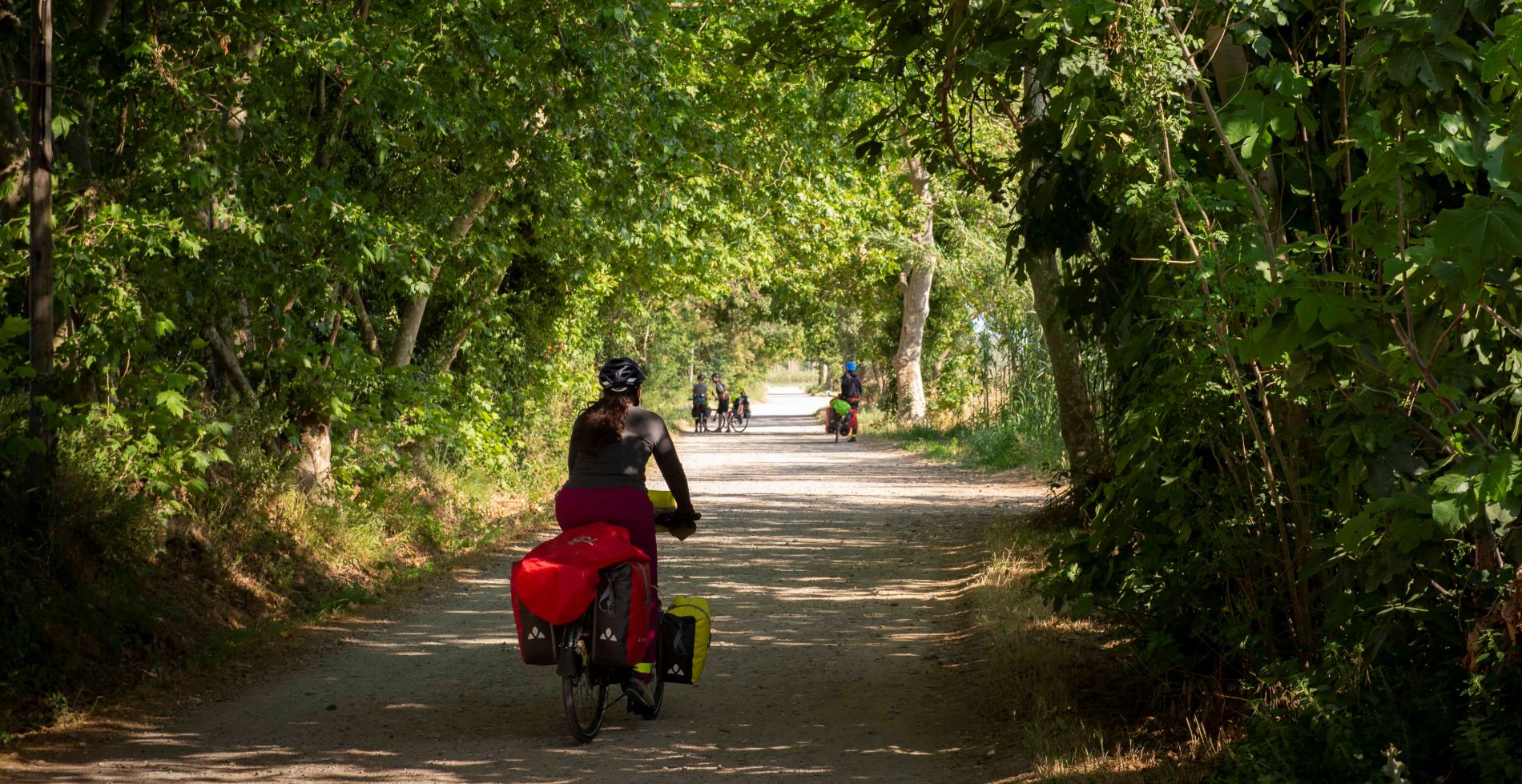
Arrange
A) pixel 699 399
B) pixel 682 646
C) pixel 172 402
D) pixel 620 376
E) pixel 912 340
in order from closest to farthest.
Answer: pixel 620 376 < pixel 682 646 < pixel 172 402 < pixel 912 340 < pixel 699 399

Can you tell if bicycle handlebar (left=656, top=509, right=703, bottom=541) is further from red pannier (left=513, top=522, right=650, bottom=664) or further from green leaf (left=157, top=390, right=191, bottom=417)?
green leaf (left=157, top=390, right=191, bottom=417)

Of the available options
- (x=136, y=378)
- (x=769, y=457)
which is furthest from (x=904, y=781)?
(x=769, y=457)

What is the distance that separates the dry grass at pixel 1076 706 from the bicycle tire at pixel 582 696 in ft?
6.41

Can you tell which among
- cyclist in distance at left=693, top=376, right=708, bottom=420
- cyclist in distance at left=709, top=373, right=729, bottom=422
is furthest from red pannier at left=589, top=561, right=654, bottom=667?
cyclist in distance at left=693, top=376, right=708, bottom=420

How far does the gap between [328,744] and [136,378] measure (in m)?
3.46

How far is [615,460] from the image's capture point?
6.78m

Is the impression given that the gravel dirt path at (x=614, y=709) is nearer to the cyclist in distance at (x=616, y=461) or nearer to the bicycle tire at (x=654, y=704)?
the bicycle tire at (x=654, y=704)

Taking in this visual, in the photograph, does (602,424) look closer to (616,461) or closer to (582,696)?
(616,461)

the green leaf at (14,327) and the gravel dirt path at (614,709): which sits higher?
the green leaf at (14,327)

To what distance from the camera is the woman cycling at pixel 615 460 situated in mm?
6758

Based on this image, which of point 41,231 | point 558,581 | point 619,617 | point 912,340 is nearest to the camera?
point 558,581

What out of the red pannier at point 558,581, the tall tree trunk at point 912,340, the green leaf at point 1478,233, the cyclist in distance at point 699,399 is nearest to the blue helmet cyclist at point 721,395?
the cyclist in distance at point 699,399

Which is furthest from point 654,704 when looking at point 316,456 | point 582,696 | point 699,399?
point 699,399

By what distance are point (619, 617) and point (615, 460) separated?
0.74 m
